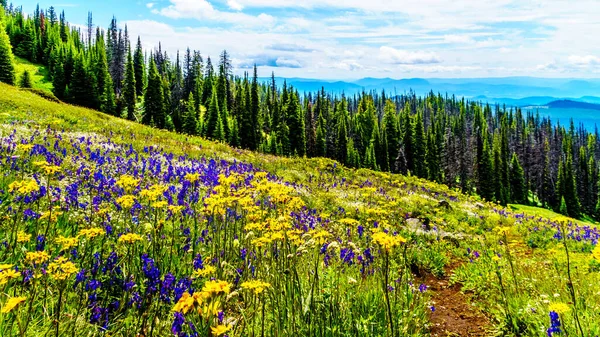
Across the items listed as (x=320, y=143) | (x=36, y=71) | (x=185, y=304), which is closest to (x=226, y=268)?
(x=185, y=304)

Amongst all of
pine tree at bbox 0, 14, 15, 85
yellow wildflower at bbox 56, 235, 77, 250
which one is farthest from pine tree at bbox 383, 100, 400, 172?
yellow wildflower at bbox 56, 235, 77, 250

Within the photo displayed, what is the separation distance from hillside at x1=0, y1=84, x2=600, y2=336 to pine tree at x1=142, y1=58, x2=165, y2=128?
212 feet

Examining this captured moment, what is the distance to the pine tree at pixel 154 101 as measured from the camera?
2867 inches

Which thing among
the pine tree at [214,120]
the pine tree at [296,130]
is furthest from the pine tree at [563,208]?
the pine tree at [214,120]

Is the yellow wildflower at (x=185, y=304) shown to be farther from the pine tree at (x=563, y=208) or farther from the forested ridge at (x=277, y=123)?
the pine tree at (x=563, y=208)

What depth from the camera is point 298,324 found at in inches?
166

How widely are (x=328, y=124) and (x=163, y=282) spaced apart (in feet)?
331

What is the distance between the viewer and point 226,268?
191 inches

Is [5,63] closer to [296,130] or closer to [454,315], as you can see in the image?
[296,130]

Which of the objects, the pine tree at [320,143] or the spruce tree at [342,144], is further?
the spruce tree at [342,144]

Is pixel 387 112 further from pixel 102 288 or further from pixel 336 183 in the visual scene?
pixel 102 288

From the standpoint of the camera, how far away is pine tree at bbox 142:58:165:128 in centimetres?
7281

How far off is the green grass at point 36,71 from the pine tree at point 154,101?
31.3 m

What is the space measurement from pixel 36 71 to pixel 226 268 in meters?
118
